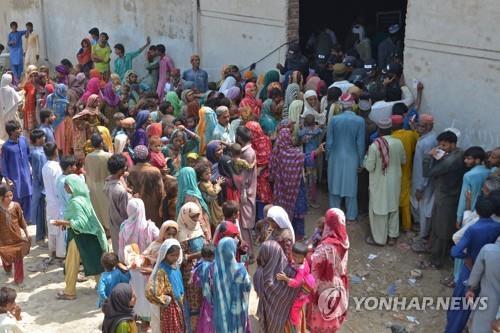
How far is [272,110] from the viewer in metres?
8.44

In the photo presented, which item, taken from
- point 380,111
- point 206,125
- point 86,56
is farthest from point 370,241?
point 86,56

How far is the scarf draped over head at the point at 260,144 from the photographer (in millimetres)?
7613

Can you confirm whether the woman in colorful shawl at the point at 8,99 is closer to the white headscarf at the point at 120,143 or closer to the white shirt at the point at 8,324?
the white headscarf at the point at 120,143

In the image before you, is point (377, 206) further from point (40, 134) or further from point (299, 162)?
point (40, 134)

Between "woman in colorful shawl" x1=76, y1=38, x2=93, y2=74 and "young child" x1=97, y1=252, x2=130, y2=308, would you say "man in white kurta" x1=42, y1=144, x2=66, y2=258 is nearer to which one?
"young child" x1=97, y1=252, x2=130, y2=308

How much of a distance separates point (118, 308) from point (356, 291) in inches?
128

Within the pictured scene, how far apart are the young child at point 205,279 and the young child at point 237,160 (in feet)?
6.18

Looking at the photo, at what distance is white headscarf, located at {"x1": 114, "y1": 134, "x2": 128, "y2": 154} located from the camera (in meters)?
7.81

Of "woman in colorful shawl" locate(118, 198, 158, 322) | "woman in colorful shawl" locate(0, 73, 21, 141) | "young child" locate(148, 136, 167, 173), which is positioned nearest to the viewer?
"woman in colorful shawl" locate(118, 198, 158, 322)

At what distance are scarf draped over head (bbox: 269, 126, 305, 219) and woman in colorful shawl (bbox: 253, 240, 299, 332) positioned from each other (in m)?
2.28

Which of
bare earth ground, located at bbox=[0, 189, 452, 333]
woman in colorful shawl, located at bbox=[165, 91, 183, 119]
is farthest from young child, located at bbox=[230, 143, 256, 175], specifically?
woman in colorful shawl, located at bbox=[165, 91, 183, 119]

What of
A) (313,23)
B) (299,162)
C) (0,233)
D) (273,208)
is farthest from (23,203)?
(313,23)

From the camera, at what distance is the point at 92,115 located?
8.68 m

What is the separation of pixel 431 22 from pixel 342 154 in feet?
6.78
